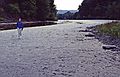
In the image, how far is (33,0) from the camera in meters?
88.3

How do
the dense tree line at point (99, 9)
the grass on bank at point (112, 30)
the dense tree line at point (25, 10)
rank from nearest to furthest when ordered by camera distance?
the grass on bank at point (112, 30) → the dense tree line at point (25, 10) → the dense tree line at point (99, 9)

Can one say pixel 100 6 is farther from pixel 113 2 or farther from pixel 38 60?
pixel 38 60

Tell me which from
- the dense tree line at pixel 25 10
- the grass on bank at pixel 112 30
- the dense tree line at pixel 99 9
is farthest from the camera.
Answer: the dense tree line at pixel 99 9

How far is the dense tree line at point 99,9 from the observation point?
127688 millimetres

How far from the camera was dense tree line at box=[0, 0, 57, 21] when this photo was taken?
79681 mm

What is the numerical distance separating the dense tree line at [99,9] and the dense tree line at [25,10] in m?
36.9

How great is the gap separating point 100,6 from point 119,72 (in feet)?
431

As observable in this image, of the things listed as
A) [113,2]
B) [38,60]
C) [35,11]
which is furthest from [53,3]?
[38,60]

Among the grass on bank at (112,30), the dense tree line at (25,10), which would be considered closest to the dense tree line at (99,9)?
the dense tree line at (25,10)

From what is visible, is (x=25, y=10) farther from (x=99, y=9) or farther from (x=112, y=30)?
(x=99, y=9)

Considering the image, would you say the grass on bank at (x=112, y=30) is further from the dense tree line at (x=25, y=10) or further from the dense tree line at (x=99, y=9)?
the dense tree line at (x=99, y=9)

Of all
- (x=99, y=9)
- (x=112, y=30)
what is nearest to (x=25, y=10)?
(x=112, y=30)

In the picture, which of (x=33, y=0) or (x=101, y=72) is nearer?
(x=101, y=72)

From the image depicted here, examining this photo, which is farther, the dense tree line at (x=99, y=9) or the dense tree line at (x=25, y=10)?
the dense tree line at (x=99, y=9)
